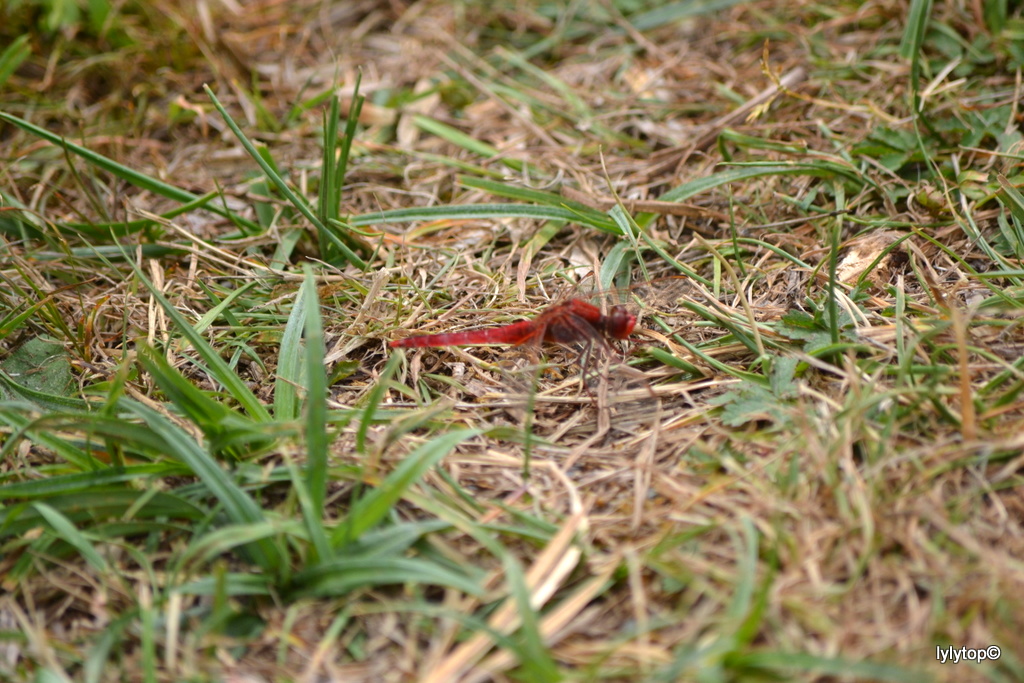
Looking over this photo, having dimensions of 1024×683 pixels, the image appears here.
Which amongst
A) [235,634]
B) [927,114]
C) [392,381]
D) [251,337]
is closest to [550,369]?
[392,381]

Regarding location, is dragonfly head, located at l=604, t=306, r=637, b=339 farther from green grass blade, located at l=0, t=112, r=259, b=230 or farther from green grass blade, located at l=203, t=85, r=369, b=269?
green grass blade, located at l=0, t=112, r=259, b=230

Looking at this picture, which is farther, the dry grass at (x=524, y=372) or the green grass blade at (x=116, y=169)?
the green grass blade at (x=116, y=169)

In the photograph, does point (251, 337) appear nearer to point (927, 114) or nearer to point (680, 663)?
point (680, 663)

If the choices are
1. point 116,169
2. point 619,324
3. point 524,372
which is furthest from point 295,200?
point 619,324

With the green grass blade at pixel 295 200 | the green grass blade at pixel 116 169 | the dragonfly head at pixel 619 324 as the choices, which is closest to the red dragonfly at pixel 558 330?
the dragonfly head at pixel 619 324

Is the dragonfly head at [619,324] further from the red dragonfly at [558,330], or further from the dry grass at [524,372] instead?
the dry grass at [524,372]

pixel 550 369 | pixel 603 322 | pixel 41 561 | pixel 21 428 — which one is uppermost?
pixel 21 428

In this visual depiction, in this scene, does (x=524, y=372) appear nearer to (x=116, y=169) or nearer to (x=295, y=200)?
(x=295, y=200)
